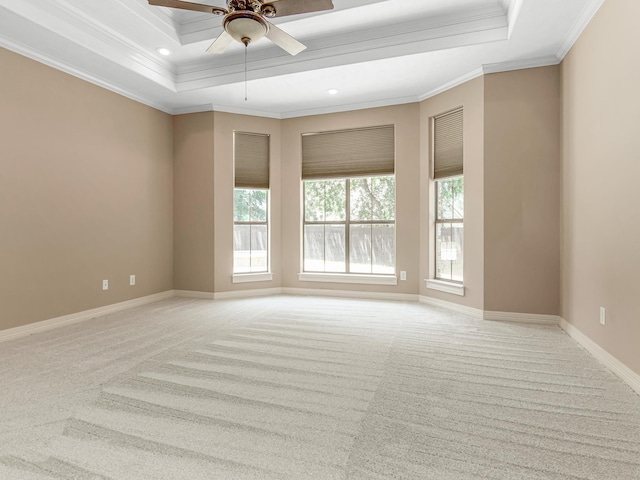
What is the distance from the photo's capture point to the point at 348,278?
18.0ft

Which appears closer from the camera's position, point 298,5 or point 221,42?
point 298,5

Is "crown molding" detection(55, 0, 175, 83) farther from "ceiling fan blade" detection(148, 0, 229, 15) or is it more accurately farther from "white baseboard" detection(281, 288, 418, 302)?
"white baseboard" detection(281, 288, 418, 302)

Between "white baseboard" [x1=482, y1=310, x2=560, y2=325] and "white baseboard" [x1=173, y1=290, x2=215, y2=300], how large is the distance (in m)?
3.85

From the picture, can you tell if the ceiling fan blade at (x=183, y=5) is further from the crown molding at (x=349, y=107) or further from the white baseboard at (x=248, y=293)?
the white baseboard at (x=248, y=293)

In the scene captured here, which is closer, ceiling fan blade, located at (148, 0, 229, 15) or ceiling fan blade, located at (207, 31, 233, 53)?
ceiling fan blade, located at (148, 0, 229, 15)

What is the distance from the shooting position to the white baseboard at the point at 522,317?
390cm

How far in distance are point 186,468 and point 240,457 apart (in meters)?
0.24

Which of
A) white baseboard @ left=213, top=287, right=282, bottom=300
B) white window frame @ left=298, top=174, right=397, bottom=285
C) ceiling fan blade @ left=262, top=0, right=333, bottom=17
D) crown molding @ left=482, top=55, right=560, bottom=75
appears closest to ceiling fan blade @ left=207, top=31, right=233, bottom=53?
ceiling fan blade @ left=262, top=0, right=333, bottom=17

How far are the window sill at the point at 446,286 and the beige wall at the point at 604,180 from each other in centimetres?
110

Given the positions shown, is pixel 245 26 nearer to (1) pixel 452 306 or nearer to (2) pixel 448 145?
(2) pixel 448 145

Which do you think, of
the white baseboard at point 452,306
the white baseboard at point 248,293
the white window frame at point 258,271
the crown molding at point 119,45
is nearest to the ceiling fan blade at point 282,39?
the crown molding at point 119,45

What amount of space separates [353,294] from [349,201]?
148 centimetres

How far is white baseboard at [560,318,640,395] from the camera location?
2.37 m

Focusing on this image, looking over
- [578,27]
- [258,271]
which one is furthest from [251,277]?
[578,27]
